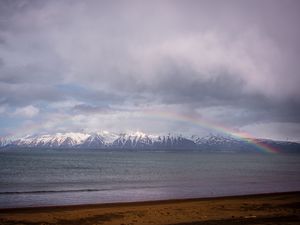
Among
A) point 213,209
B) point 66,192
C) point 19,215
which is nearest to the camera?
point 19,215

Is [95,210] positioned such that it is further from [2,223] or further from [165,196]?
[165,196]

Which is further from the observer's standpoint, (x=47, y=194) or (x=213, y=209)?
(x=47, y=194)

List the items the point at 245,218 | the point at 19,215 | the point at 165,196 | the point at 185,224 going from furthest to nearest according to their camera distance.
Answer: the point at 165,196, the point at 19,215, the point at 245,218, the point at 185,224

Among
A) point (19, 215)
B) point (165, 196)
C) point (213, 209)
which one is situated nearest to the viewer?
point (19, 215)

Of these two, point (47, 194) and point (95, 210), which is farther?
point (47, 194)

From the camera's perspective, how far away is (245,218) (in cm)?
2120

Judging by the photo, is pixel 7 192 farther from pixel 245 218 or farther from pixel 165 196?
pixel 245 218

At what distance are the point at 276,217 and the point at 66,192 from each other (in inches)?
1036

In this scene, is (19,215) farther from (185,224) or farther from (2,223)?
(185,224)

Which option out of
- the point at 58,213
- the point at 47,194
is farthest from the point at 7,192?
the point at 58,213

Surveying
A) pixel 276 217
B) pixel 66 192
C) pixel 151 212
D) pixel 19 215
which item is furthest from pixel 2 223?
pixel 66 192

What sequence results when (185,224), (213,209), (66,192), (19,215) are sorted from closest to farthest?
1. (185,224)
2. (19,215)
3. (213,209)
4. (66,192)

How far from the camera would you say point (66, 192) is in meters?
40.8

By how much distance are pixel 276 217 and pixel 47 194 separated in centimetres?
A: 2594
